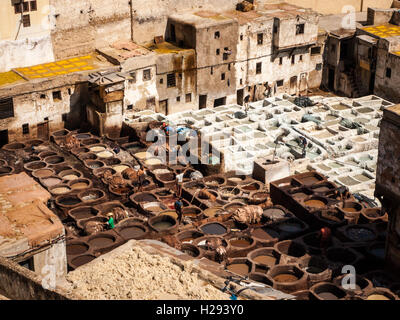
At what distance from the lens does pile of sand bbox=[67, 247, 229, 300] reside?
A: 25.0 metres

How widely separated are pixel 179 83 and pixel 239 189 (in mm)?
15204

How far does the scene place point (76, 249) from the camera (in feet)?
127

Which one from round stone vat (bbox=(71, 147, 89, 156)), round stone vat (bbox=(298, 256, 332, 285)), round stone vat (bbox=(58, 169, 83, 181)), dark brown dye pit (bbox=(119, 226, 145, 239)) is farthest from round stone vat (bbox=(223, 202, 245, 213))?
round stone vat (bbox=(71, 147, 89, 156))

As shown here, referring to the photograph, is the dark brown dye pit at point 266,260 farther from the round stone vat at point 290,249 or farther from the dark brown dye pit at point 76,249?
the dark brown dye pit at point 76,249

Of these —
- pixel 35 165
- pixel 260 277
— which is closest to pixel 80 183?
pixel 35 165

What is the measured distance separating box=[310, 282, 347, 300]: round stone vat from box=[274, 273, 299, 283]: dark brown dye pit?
1.44m

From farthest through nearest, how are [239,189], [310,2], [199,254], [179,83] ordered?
[310,2], [179,83], [239,189], [199,254]

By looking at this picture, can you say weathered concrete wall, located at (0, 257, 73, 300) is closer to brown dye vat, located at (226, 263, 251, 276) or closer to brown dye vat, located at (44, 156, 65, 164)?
brown dye vat, located at (226, 263, 251, 276)

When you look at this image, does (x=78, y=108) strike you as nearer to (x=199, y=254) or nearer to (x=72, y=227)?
(x=72, y=227)

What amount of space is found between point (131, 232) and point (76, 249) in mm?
3364

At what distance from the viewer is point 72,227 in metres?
41.9

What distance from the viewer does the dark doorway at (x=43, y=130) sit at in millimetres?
53000

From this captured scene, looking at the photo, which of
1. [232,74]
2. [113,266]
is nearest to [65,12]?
[232,74]

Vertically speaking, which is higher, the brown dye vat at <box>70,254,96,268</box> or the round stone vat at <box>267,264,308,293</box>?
the brown dye vat at <box>70,254,96,268</box>
